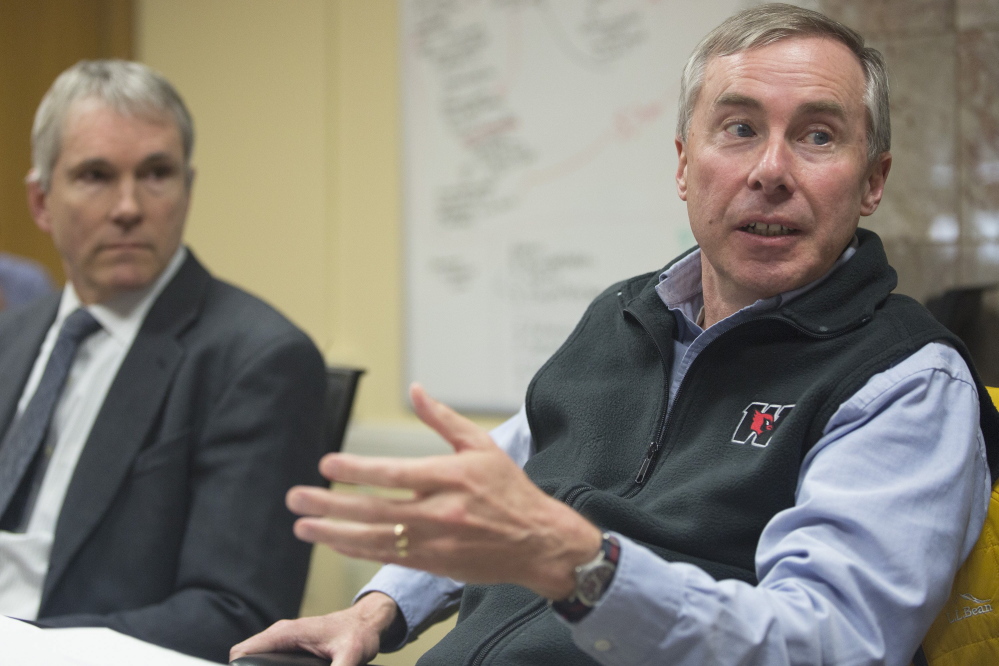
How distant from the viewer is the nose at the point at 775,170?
1121 millimetres

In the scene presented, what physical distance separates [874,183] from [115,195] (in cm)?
141

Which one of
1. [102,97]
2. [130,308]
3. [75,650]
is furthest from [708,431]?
[102,97]

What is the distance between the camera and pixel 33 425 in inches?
68.9

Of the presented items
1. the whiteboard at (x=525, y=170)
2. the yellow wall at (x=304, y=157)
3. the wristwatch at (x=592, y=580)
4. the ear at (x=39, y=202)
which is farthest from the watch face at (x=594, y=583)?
the yellow wall at (x=304, y=157)

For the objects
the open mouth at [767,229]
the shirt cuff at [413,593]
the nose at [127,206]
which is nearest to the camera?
the open mouth at [767,229]

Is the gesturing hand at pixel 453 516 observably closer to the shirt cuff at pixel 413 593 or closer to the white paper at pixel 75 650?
the white paper at pixel 75 650

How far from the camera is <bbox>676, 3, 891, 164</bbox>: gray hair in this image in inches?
45.8

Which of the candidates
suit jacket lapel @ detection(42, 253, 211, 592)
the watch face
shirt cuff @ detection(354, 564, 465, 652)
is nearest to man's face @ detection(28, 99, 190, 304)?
suit jacket lapel @ detection(42, 253, 211, 592)

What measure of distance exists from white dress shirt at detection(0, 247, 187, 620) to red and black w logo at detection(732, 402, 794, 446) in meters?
1.19

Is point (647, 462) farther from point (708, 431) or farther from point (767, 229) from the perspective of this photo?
point (767, 229)

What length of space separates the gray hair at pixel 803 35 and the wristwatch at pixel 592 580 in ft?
2.22

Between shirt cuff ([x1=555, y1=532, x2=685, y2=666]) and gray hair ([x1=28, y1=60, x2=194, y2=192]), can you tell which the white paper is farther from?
gray hair ([x1=28, y1=60, x2=194, y2=192])

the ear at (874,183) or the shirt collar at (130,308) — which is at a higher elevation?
the ear at (874,183)

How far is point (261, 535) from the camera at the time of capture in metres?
1.57
